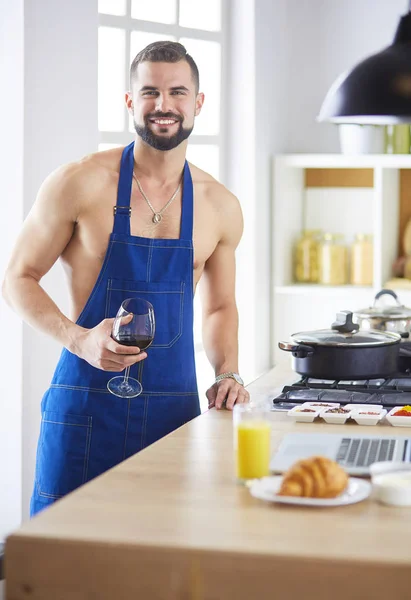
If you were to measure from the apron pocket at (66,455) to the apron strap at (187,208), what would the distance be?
2.00ft

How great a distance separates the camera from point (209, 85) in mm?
4953

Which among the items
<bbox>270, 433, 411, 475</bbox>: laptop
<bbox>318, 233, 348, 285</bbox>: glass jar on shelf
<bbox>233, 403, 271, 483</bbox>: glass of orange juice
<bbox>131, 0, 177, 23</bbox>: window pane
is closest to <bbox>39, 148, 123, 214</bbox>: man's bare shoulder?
<bbox>270, 433, 411, 475</bbox>: laptop

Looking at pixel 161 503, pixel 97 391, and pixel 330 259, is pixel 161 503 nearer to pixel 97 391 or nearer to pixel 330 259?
pixel 97 391

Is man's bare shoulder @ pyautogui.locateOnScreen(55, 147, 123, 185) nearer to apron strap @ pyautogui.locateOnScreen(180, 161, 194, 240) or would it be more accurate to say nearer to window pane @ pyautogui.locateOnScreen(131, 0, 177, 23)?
apron strap @ pyautogui.locateOnScreen(180, 161, 194, 240)

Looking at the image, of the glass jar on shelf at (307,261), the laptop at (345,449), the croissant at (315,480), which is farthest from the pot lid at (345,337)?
the glass jar on shelf at (307,261)

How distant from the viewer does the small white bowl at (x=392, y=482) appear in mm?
1632

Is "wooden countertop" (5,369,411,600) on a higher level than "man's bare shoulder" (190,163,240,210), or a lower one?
lower

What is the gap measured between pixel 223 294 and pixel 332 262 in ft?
7.76

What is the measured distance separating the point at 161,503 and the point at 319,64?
4.14 m

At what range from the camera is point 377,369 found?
2.63 meters

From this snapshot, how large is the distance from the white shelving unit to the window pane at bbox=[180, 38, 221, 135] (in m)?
0.41

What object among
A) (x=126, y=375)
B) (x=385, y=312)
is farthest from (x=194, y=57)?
(x=126, y=375)

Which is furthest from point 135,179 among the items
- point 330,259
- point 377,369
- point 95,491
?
point 330,259

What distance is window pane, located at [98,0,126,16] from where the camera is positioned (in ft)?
13.8
